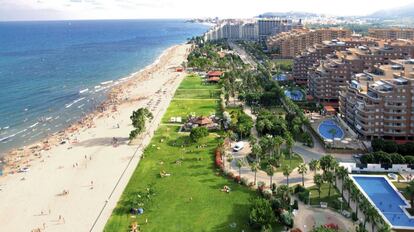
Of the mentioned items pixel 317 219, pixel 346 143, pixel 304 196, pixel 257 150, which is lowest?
pixel 317 219

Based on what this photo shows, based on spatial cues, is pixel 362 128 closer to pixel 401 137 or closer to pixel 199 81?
pixel 401 137

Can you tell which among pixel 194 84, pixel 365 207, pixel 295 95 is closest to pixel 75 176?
pixel 365 207

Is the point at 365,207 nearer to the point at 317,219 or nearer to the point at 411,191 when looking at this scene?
the point at 317,219

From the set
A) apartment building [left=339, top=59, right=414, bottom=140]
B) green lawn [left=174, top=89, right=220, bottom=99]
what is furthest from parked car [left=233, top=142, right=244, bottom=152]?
green lawn [left=174, top=89, right=220, bottom=99]

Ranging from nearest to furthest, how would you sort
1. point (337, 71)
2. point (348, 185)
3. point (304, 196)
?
point (348, 185) < point (304, 196) < point (337, 71)

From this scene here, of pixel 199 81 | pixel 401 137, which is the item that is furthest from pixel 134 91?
pixel 401 137

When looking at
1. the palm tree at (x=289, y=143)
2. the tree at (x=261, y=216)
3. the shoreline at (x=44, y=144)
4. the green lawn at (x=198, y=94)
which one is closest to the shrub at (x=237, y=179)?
the palm tree at (x=289, y=143)
